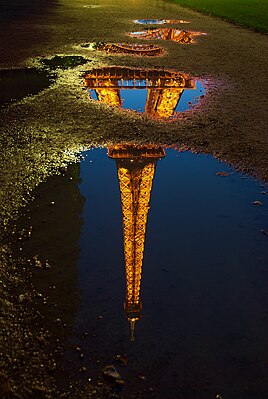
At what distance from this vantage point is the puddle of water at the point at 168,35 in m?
18.0

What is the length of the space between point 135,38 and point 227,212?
14300mm

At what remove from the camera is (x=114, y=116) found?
855 cm

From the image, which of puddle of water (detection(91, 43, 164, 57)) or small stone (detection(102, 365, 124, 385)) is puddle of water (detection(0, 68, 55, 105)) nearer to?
puddle of water (detection(91, 43, 164, 57))

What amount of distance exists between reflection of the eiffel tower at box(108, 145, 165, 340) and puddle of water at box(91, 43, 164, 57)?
8.39m

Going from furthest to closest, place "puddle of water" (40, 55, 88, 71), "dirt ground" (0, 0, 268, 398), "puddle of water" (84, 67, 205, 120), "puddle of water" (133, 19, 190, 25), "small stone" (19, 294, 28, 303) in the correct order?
"puddle of water" (133, 19, 190, 25) < "puddle of water" (40, 55, 88, 71) < "puddle of water" (84, 67, 205, 120) < "small stone" (19, 294, 28, 303) < "dirt ground" (0, 0, 268, 398)

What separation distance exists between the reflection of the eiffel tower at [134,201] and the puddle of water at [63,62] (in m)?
6.54

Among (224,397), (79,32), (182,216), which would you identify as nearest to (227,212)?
(182,216)

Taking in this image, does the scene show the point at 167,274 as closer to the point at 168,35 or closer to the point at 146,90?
the point at 146,90

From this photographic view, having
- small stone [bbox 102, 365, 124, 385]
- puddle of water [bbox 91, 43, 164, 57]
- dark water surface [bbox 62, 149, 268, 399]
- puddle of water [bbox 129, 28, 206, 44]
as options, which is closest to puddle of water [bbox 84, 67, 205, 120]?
puddle of water [bbox 91, 43, 164, 57]

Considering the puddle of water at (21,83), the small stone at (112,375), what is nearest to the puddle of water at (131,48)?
the puddle of water at (21,83)

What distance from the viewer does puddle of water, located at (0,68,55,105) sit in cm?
978

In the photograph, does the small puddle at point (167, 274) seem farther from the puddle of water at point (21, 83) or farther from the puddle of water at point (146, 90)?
the puddle of water at point (21, 83)

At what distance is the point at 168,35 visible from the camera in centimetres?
1916

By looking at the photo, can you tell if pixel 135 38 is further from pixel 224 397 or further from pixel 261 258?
pixel 224 397
